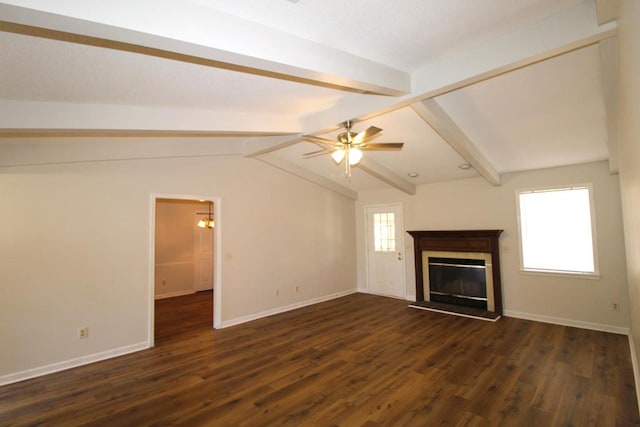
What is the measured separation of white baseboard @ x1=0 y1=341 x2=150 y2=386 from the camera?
10.9ft

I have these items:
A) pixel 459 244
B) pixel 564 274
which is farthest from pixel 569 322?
pixel 459 244

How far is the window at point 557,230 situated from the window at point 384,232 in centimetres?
255

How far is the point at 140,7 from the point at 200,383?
10.8 feet

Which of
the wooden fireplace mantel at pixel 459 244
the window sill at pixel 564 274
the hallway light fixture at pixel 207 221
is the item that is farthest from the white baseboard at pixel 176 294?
the window sill at pixel 564 274

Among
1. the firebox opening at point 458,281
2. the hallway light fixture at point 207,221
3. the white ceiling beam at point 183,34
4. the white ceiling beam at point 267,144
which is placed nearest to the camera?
the white ceiling beam at point 183,34

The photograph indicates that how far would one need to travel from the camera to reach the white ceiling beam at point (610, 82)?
2174 millimetres

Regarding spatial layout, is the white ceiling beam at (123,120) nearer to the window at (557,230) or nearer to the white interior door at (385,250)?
the white interior door at (385,250)

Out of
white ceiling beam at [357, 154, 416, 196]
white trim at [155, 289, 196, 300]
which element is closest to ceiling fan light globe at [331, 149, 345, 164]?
white ceiling beam at [357, 154, 416, 196]

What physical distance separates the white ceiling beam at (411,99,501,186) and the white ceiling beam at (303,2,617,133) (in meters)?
0.28

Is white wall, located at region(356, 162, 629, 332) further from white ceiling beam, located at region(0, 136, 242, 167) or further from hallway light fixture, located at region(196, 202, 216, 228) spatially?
hallway light fixture, located at region(196, 202, 216, 228)

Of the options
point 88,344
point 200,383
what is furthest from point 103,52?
point 88,344

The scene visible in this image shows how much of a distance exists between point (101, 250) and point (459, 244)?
5784 millimetres

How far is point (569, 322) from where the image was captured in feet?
15.8

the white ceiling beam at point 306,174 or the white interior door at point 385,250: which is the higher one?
the white ceiling beam at point 306,174
